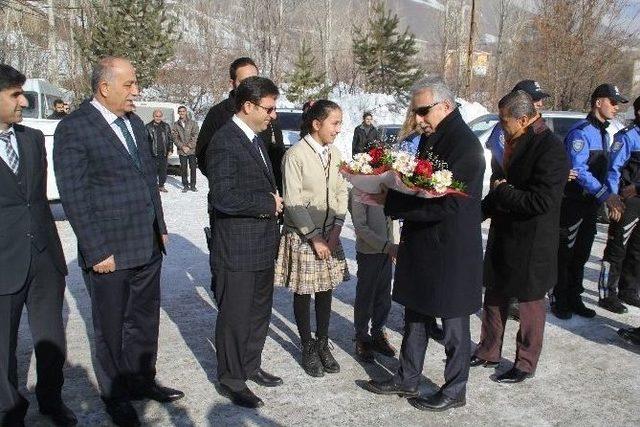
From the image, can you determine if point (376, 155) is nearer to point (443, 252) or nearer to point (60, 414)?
point (443, 252)

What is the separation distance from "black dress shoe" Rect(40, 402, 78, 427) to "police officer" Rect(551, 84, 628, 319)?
4197 mm

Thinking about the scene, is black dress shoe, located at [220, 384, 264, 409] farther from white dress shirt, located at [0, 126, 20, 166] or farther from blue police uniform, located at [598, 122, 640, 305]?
blue police uniform, located at [598, 122, 640, 305]

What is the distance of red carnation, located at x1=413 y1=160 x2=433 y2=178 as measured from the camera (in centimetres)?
312

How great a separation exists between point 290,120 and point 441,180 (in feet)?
41.4

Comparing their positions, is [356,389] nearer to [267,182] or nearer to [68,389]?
[267,182]

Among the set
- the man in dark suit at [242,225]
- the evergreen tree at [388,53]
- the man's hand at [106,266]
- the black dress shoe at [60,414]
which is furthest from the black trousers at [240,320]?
the evergreen tree at [388,53]

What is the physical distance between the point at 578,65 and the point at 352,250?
13.0m

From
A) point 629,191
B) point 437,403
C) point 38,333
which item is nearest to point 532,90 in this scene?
point 629,191

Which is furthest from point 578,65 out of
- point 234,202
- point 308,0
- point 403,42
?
point 308,0

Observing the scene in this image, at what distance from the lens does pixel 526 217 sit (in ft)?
12.9

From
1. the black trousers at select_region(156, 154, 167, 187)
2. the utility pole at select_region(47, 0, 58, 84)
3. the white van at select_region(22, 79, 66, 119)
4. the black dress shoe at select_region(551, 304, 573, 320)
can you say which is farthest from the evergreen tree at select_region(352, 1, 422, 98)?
the black dress shoe at select_region(551, 304, 573, 320)

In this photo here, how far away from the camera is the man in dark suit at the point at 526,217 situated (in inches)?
148

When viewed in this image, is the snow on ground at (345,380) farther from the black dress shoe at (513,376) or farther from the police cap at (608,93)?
the police cap at (608,93)

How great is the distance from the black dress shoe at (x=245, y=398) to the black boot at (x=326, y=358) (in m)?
0.67
